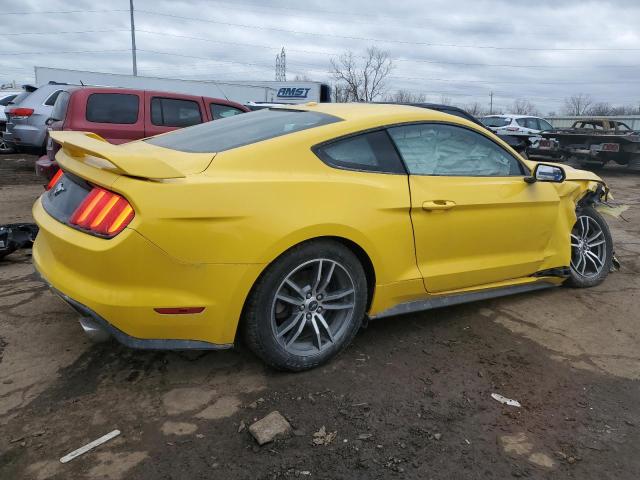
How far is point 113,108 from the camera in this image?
7.58 meters

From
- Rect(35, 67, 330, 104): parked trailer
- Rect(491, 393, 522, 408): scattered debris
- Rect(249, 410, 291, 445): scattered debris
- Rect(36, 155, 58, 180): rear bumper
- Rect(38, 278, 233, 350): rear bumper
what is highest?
Rect(35, 67, 330, 104): parked trailer

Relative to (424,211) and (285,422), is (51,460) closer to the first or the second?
(285,422)

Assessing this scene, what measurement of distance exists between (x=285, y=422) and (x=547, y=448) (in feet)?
3.95

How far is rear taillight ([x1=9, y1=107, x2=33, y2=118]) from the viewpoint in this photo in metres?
10.3

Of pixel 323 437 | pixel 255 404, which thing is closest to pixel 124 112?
pixel 255 404

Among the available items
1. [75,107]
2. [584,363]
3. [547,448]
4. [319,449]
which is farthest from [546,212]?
[75,107]

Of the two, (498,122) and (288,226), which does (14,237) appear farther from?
(498,122)

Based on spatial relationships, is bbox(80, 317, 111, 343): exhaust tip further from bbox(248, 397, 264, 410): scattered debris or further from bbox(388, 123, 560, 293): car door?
bbox(388, 123, 560, 293): car door

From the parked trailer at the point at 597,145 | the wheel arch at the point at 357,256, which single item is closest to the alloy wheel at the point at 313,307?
the wheel arch at the point at 357,256

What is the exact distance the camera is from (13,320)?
3.49m

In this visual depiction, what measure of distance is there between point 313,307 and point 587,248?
3.00 meters

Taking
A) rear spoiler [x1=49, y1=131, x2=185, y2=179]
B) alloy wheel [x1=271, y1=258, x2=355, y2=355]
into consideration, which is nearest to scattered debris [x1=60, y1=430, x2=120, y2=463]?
alloy wheel [x1=271, y1=258, x2=355, y2=355]

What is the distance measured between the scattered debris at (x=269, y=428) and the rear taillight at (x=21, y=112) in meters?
10.0

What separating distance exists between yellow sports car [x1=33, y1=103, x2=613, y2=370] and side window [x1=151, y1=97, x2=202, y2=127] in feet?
15.3
